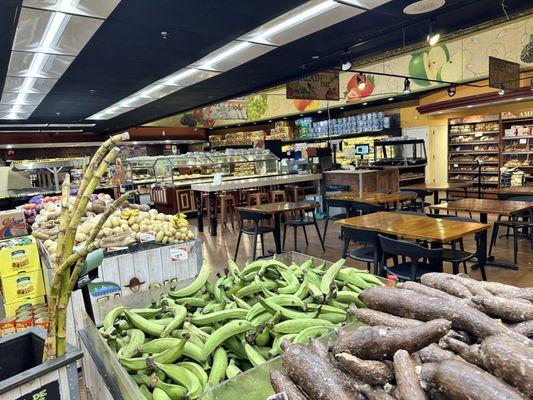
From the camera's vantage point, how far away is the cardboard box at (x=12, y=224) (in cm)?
364

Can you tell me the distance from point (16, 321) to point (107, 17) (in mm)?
3477

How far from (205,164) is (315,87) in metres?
3.85

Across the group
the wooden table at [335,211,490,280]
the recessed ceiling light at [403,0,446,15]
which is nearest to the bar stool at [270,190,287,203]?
the wooden table at [335,211,490,280]

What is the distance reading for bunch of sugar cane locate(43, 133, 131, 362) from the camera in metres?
1.00

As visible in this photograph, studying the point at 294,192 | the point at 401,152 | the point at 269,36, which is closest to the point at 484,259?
the point at 269,36

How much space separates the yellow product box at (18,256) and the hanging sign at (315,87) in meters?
4.93

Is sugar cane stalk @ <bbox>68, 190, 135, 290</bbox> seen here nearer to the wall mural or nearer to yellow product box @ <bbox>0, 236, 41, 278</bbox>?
yellow product box @ <bbox>0, 236, 41, 278</bbox>

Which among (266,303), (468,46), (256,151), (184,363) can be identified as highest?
(468,46)

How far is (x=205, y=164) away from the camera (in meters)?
9.70

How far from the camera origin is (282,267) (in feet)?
6.45

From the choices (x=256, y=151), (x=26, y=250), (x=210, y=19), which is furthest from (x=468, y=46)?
(x=26, y=250)

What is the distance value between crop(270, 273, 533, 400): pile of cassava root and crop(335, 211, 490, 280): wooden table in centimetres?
229

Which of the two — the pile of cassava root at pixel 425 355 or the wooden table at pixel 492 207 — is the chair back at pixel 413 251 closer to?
the wooden table at pixel 492 207

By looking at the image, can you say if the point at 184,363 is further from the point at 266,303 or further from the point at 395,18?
the point at 395,18
